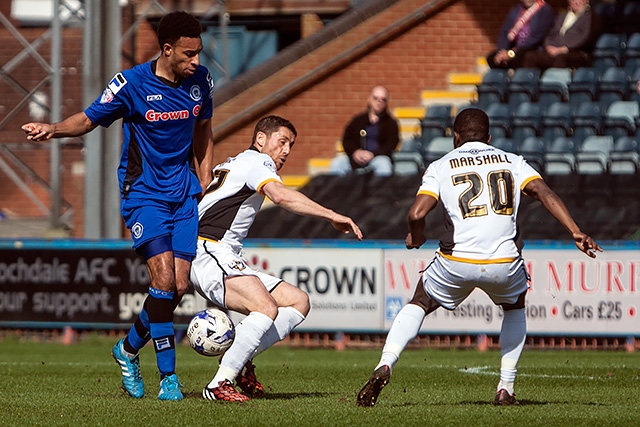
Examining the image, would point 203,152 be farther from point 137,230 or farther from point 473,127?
point 473,127

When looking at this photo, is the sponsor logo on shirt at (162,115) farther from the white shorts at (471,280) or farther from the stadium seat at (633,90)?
the stadium seat at (633,90)

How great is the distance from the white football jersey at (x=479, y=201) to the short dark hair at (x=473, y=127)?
0.60 feet

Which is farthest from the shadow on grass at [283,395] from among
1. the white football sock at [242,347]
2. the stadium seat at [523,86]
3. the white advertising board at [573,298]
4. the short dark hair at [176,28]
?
the stadium seat at [523,86]

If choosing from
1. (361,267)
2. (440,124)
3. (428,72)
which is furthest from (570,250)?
(428,72)

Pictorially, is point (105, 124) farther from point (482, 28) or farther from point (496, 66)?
point (482, 28)

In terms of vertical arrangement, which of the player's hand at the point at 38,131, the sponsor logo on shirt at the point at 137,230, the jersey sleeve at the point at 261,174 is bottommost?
the sponsor logo on shirt at the point at 137,230

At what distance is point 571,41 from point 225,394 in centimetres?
1214

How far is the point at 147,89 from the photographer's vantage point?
7.96 m

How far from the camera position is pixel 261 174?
26.2 feet

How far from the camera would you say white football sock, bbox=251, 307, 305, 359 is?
8.19 meters

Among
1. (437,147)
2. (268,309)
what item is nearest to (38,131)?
(268,309)

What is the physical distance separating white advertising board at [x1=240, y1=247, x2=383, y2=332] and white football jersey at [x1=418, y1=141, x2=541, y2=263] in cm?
666

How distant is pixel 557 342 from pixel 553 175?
7.24 feet

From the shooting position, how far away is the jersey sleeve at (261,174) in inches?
313
